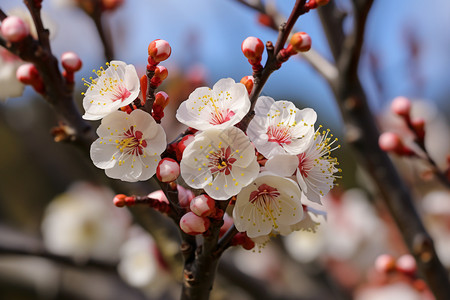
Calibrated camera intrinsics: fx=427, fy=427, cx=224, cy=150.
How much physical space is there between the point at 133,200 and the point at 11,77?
0.60 metres

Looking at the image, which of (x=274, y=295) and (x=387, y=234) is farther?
(x=387, y=234)

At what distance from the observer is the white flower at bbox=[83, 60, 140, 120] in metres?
0.62

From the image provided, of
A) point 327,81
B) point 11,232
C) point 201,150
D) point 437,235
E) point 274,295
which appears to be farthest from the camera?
point 437,235

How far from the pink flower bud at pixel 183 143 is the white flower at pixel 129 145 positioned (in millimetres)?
24

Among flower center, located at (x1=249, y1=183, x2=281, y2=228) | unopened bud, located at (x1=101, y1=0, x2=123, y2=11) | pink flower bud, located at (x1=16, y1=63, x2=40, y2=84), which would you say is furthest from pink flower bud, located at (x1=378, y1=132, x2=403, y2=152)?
unopened bud, located at (x1=101, y1=0, x2=123, y2=11)

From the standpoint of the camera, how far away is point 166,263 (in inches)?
66.7

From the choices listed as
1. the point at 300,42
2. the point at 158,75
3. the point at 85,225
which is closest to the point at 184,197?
the point at 158,75

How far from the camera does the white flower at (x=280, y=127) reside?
0.60 metres

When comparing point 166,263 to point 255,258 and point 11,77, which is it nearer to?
point 11,77

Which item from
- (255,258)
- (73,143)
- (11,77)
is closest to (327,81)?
(73,143)

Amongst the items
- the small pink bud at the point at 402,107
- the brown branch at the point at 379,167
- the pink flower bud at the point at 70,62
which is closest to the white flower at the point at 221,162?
the pink flower bud at the point at 70,62

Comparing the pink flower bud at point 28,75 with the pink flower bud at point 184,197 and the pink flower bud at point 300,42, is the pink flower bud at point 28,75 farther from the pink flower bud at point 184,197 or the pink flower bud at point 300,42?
the pink flower bud at point 300,42

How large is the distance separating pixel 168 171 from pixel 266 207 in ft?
0.54

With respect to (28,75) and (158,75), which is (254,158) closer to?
(158,75)
